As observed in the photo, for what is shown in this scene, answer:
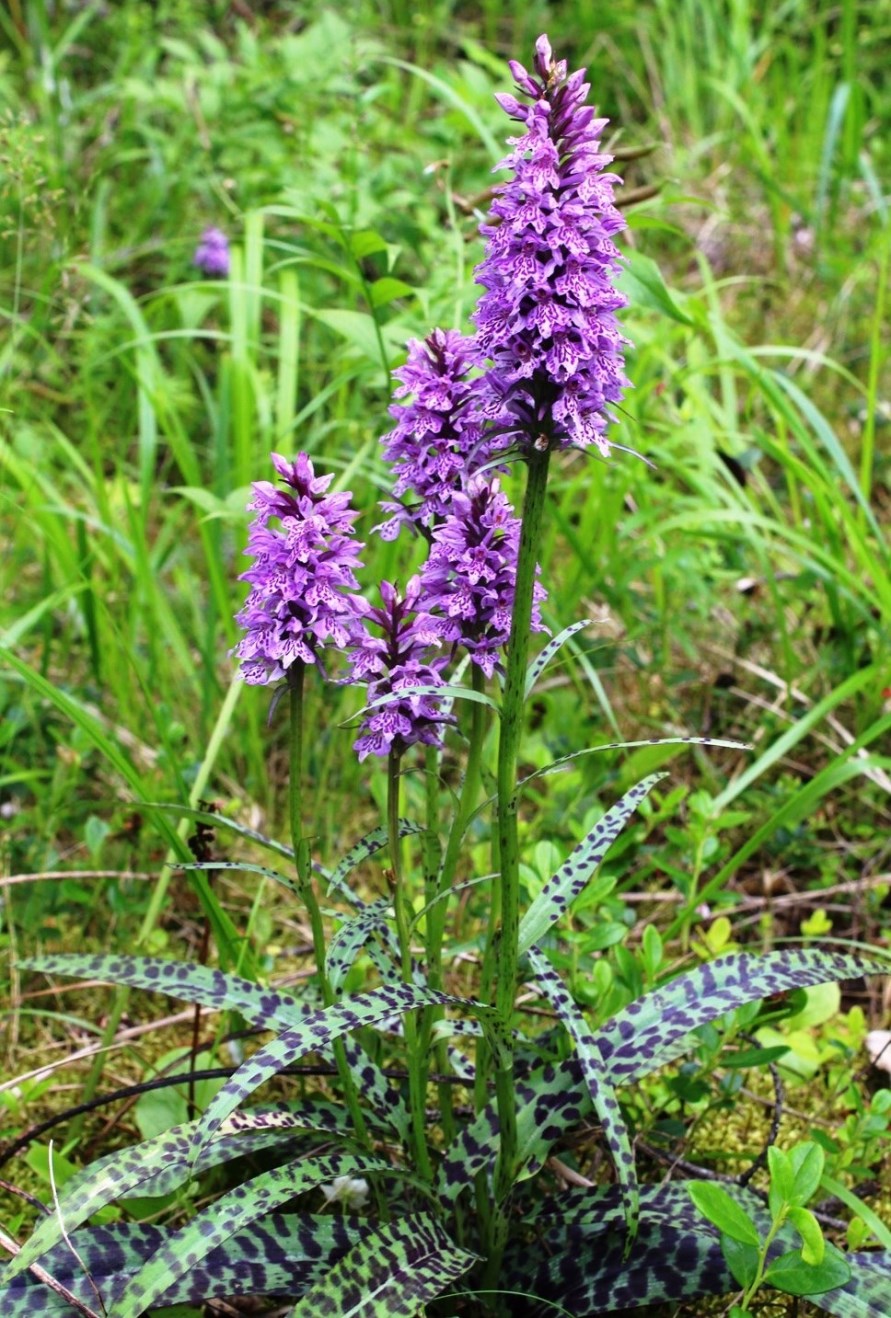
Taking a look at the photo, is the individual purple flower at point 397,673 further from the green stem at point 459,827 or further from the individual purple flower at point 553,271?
the individual purple flower at point 553,271

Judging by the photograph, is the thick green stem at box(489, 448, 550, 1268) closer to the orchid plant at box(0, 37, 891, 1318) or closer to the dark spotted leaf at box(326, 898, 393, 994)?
the orchid plant at box(0, 37, 891, 1318)

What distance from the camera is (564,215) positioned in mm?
1522

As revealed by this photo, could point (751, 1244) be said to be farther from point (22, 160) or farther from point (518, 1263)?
point (22, 160)

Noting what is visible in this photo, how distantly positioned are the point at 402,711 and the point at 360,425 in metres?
2.30

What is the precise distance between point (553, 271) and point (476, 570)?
419mm

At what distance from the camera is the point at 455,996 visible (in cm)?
186

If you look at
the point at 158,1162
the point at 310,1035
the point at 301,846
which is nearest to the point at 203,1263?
the point at 158,1162

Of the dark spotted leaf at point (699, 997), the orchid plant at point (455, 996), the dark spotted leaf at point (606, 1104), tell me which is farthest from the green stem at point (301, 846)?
the dark spotted leaf at point (699, 997)

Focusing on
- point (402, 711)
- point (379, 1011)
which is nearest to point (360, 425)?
point (402, 711)

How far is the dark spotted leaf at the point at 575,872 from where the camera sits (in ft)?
6.13

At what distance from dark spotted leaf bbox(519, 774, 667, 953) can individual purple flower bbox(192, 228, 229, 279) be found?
13.2 ft

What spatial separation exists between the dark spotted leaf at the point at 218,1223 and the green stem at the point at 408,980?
0.10 meters

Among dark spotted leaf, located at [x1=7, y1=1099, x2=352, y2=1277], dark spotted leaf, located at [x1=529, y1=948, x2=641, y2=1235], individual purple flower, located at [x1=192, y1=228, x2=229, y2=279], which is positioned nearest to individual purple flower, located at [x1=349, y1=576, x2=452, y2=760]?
dark spotted leaf, located at [x1=529, y1=948, x2=641, y2=1235]

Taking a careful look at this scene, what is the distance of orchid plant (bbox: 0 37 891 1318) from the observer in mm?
1565
